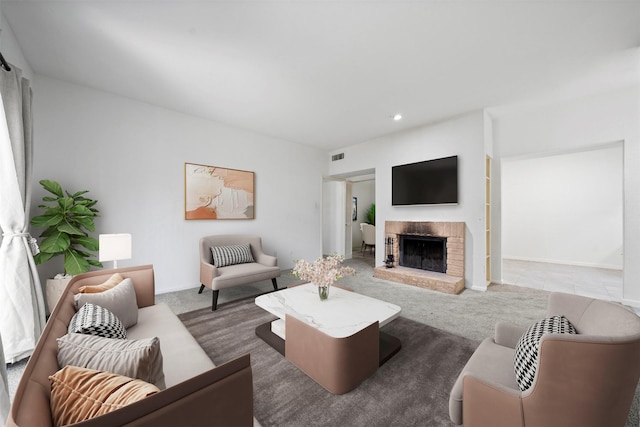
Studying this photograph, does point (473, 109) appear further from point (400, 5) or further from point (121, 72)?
point (121, 72)

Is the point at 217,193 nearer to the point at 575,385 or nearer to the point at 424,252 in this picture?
the point at 424,252

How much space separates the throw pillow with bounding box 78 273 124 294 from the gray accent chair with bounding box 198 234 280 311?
1.12 metres

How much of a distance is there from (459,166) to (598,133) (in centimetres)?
173

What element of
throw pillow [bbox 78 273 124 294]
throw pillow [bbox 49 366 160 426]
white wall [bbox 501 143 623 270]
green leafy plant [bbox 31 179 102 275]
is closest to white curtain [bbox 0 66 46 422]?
green leafy plant [bbox 31 179 102 275]

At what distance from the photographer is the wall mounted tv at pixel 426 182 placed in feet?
13.5

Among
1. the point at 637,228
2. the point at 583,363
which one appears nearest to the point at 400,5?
the point at 583,363

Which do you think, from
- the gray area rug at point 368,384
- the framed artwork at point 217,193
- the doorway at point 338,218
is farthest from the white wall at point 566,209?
the framed artwork at point 217,193

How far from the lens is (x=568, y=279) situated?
443 centimetres

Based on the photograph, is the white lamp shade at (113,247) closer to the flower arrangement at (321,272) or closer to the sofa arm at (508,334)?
the flower arrangement at (321,272)

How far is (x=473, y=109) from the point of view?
3.82 meters

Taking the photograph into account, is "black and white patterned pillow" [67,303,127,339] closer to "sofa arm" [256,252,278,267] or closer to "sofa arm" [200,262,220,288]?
"sofa arm" [200,262,220,288]

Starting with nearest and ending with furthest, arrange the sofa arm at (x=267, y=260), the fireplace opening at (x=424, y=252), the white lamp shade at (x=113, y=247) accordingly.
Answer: the white lamp shade at (x=113, y=247), the sofa arm at (x=267, y=260), the fireplace opening at (x=424, y=252)

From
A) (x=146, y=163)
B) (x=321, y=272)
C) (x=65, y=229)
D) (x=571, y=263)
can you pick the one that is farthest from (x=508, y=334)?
(x=571, y=263)

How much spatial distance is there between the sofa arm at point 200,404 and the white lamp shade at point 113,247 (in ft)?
7.82
